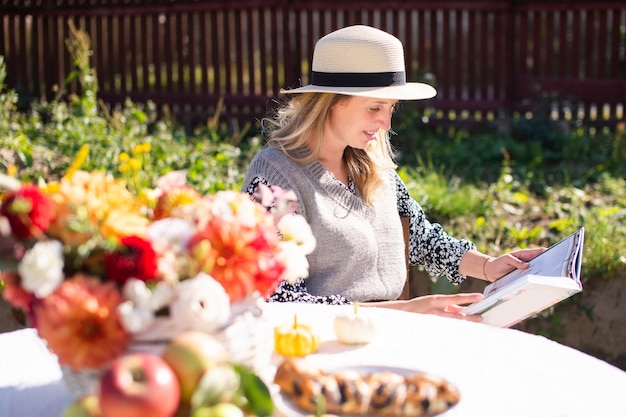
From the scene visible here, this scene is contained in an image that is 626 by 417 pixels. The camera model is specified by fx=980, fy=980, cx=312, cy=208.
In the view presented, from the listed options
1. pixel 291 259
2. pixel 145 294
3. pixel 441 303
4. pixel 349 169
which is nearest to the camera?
pixel 145 294

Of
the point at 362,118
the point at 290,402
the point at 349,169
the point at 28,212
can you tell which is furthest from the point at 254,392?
the point at 349,169

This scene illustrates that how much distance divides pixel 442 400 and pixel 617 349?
3.13m

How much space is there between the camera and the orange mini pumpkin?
2.01m

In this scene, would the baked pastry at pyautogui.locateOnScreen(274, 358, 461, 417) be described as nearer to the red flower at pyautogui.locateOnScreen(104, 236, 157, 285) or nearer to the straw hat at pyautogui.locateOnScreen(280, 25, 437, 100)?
the red flower at pyautogui.locateOnScreen(104, 236, 157, 285)

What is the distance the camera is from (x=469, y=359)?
2.05 metres

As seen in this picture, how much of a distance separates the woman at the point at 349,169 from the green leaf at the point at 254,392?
126 centimetres

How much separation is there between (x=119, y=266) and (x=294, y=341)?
60cm

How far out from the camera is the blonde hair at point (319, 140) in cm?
303

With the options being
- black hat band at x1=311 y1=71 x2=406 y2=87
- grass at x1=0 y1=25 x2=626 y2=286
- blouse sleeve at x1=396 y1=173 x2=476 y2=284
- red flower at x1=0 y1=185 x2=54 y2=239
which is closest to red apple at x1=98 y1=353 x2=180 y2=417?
red flower at x1=0 y1=185 x2=54 y2=239

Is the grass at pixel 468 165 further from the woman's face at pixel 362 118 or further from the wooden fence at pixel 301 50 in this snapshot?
the woman's face at pixel 362 118

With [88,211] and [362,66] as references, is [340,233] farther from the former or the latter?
[88,211]

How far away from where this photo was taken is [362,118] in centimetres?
296

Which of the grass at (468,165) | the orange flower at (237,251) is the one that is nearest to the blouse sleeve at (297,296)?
the orange flower at (237,251)

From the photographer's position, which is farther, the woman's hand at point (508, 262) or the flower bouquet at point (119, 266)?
the woman's hand at point (508, 262)
